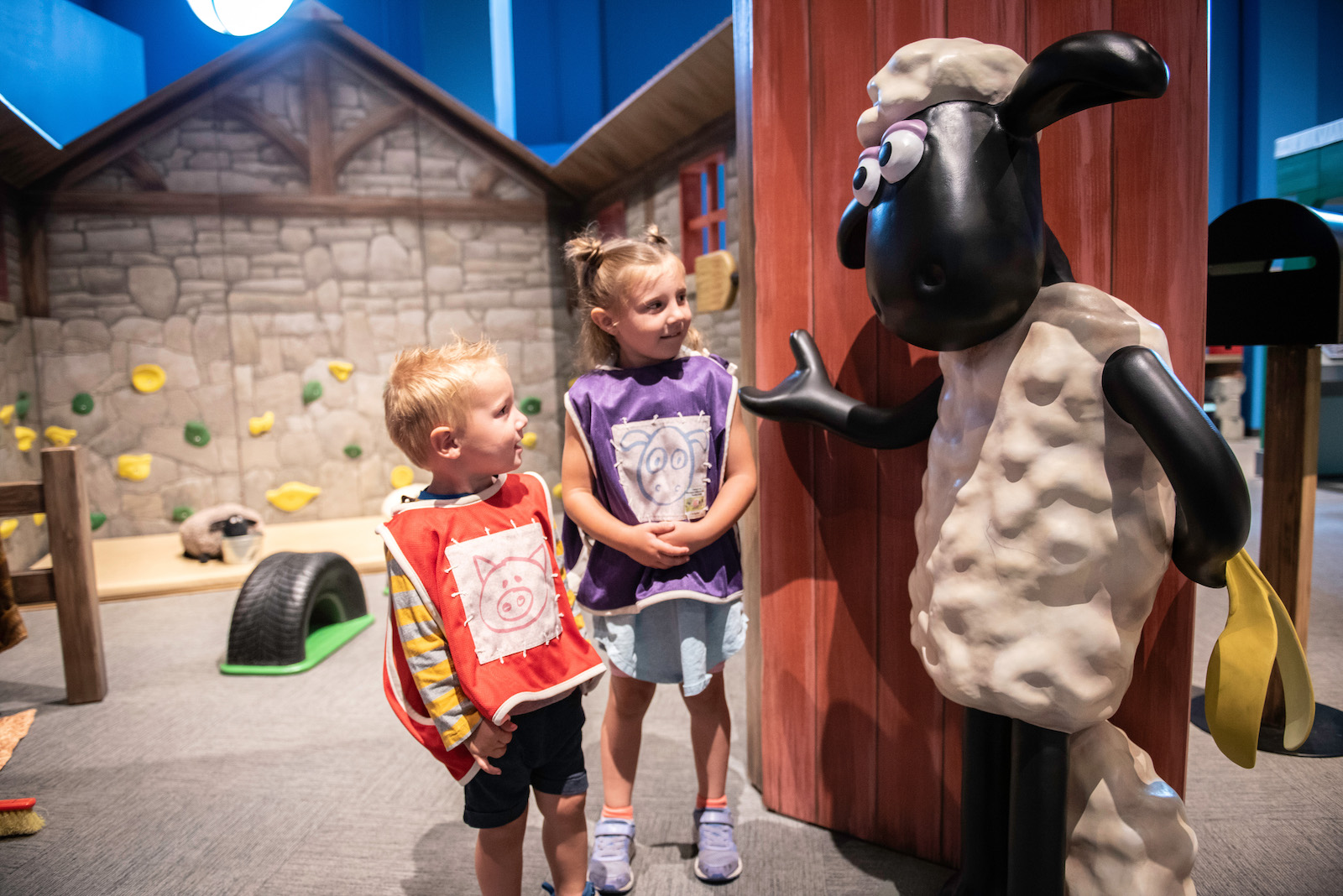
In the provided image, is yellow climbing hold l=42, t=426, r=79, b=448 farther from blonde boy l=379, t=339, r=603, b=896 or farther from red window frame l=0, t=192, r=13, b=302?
blonde boy l=379, t=339, r=603, b=896

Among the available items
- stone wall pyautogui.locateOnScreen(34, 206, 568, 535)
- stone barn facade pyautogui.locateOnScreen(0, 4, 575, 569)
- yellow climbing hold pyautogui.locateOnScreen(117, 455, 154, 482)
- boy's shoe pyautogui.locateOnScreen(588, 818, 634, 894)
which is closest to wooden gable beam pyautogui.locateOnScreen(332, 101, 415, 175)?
stone barn facade pyautogui.locateOnScreen(0, 4, 575, 569)

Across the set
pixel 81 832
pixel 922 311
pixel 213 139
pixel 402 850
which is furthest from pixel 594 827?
pixel 213 139

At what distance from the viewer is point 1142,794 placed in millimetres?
1308

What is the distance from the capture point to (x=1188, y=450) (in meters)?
1.06

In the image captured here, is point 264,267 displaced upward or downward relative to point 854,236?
upward

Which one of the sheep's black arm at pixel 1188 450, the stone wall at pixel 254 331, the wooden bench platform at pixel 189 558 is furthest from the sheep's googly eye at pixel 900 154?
the stone wall at pixel 254 331

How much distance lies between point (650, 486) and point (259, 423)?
501cm

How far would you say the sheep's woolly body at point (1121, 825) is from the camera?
129cm

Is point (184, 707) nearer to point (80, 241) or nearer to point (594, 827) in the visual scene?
point (594, 827)

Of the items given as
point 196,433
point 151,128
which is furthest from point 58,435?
point 151,128

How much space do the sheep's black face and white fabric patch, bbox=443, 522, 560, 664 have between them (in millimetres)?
746

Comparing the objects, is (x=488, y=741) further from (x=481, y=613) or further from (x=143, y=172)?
(x=143, y=172)

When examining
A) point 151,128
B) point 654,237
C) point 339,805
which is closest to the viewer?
point 654,237

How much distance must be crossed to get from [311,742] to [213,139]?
4860mm
